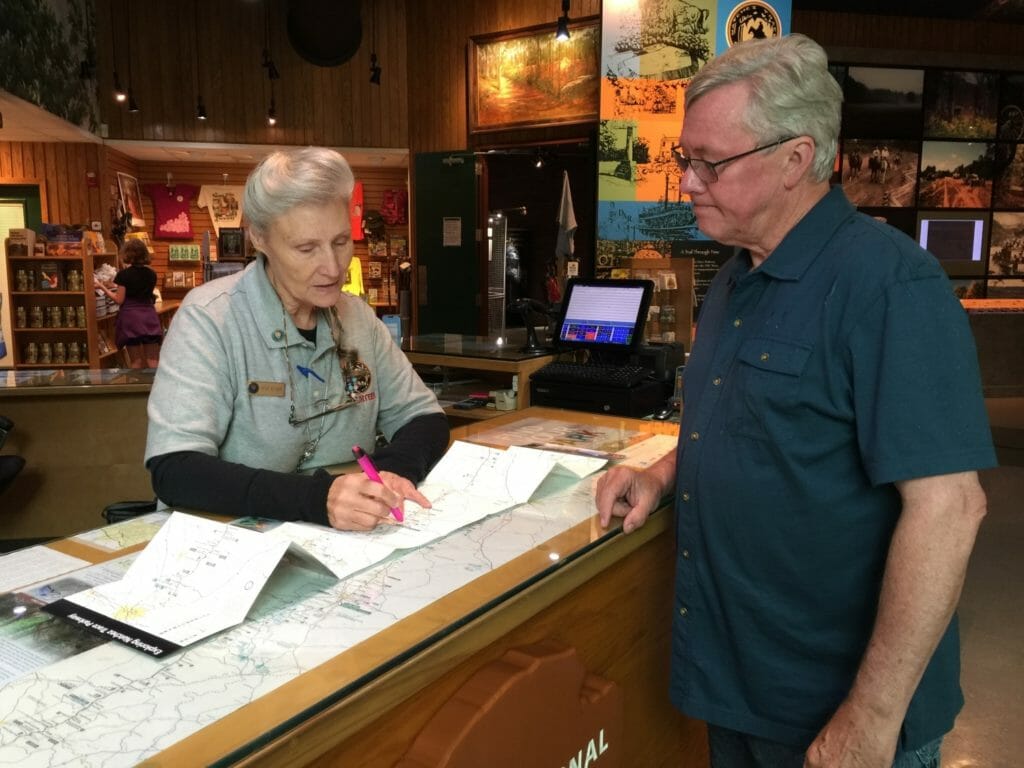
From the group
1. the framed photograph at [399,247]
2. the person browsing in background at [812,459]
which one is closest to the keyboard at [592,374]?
the person browsing in background at [812,459]

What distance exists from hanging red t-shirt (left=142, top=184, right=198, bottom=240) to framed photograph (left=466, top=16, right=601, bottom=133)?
464cm

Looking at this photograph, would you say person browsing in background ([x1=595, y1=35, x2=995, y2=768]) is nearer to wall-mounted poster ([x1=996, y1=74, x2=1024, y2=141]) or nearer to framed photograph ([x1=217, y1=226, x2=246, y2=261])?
framed photograph ([x1=217, y1=226, x2=246, y2=261])

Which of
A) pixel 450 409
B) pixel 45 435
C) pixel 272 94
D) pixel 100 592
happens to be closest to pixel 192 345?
pixel 100 592

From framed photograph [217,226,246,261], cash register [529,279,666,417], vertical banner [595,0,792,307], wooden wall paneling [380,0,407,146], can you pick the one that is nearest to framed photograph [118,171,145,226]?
framed photograph [217,226,246,261]

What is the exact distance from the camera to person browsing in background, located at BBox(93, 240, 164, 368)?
299 inches

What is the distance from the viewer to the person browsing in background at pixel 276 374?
160cm

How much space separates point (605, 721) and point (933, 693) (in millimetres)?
528

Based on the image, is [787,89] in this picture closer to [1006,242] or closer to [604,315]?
[604,315]

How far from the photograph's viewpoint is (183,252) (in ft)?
35.0

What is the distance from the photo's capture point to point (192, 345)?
1725mm

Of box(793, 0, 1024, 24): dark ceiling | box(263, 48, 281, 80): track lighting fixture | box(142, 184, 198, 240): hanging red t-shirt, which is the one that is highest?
box(793, 0, 1024, 24): dark ceiling

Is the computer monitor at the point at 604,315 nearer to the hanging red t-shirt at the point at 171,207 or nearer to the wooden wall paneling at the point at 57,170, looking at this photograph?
the wooden wall paneling at the point at 57,170

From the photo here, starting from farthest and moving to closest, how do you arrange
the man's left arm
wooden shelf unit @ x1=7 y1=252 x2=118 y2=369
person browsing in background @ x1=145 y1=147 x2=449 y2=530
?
wooden shelf unit @ x1=7 y1=252 x2=118 y2=369
person browsing in background @ x1=145 y1=147 x2=449 y2=530
the man's left arm

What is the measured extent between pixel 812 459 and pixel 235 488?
1056 millimetres
